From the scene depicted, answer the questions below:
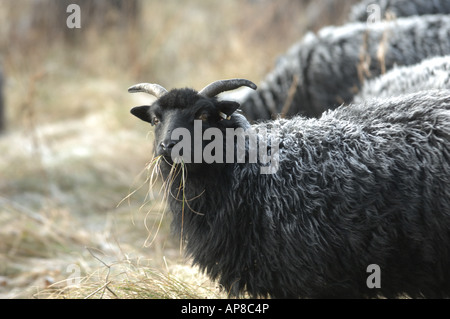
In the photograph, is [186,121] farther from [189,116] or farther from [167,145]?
[167,145]

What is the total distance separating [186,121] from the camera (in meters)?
3.76

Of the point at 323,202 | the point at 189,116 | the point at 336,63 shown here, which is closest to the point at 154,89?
the point at 189,116

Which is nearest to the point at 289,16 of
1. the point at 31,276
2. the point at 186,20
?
the point at 186,20

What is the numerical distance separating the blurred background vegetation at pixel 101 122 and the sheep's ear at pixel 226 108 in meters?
0.75

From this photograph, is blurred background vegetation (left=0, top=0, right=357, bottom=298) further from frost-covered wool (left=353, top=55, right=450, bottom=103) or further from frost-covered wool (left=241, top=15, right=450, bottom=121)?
frost-covered wool (left=353, top=55, right=450, bottom=103)

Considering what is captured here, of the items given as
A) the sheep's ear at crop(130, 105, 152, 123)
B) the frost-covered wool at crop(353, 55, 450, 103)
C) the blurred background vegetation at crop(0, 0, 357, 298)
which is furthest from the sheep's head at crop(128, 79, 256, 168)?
the frost-covered wool at crop(353, 55, 450, 103)

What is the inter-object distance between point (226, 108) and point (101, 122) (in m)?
6.47

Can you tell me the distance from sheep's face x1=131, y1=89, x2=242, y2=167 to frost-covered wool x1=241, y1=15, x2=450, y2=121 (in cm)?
334

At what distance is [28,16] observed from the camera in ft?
43.9

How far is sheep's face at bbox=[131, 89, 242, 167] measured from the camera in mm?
3688

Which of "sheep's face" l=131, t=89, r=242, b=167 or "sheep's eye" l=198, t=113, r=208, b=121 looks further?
"sheep's eye" l=198, t=113, r=208, b=121

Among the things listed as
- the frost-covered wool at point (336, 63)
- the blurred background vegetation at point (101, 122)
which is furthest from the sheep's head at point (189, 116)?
the frost-covered wool at point (336, 63)

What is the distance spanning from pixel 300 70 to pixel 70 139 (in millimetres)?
4132
